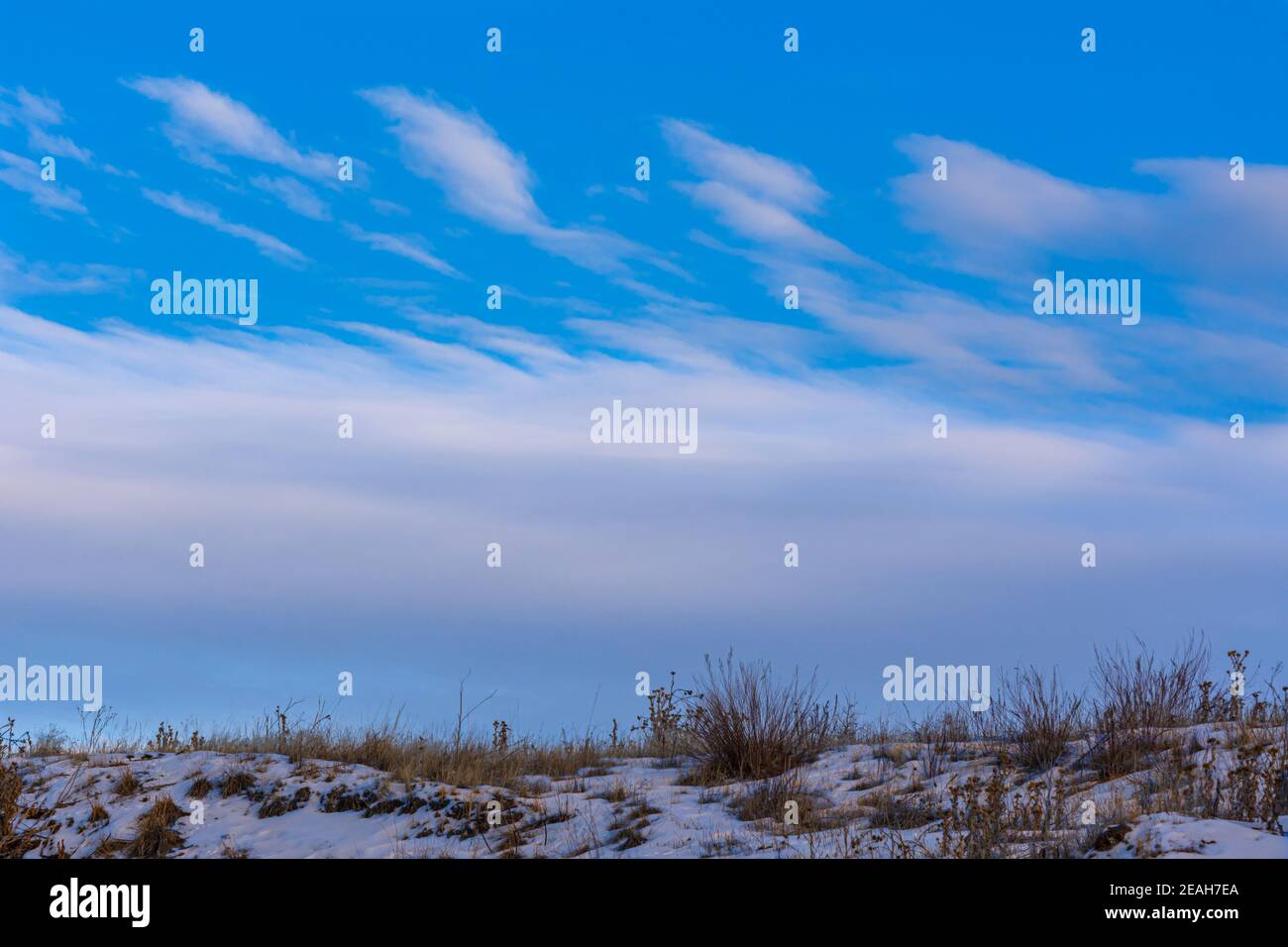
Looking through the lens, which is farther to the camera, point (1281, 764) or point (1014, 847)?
point (1281, 764)

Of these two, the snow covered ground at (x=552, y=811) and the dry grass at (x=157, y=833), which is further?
the dry grass at (x=157, y=833)

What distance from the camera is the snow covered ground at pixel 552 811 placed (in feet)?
26.9

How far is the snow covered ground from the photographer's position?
8211 millimetres

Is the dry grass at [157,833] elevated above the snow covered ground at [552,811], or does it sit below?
below

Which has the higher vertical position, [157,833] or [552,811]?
[552,811]

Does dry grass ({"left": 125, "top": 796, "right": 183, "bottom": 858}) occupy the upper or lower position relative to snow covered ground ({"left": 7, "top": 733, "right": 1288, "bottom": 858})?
lower

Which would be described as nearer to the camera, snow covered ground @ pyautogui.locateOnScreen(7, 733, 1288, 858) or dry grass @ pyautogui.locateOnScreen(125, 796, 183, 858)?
snow covered ground @ pyautogui.locateOnScreen(7, 733, 1288, 858)

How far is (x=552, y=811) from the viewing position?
10047 mm

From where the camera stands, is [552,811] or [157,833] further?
[157,833]

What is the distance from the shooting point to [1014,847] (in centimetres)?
750
